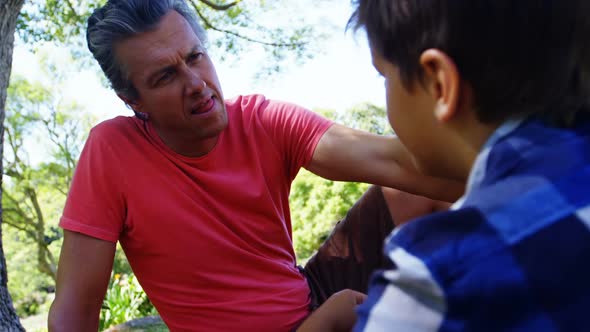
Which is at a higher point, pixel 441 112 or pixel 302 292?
pixel 441 112

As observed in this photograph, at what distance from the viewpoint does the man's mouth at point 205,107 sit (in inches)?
80.5

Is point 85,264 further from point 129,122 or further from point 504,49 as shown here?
point 504,49

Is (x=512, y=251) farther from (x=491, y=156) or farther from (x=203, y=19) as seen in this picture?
(x=203, y=19)

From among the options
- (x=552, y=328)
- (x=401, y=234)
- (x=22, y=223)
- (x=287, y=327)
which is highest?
(x=401, y=234)

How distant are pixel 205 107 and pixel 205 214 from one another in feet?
1.20

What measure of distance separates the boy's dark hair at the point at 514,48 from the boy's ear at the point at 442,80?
2 centimetres

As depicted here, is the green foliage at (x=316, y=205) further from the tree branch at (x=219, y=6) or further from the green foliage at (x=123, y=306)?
the green foliage at (x=123, y=306)

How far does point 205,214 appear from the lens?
199 cm

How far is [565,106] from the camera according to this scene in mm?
944

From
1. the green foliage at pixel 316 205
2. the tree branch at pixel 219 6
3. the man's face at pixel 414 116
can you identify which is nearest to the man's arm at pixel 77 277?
the man's face at pixel 414 116

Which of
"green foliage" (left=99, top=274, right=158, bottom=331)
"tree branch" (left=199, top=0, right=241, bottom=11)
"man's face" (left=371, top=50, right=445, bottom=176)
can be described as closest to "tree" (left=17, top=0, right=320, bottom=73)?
"tree branch" (left=199, top=0, right=241, bottom=11)

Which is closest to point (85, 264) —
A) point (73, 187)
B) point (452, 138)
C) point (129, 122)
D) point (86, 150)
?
point (73, 187)

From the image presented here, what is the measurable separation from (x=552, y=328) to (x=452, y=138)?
39 cm

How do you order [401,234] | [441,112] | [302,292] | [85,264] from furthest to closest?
[302,292]
[85,264]
[441,112]
[401,234]
